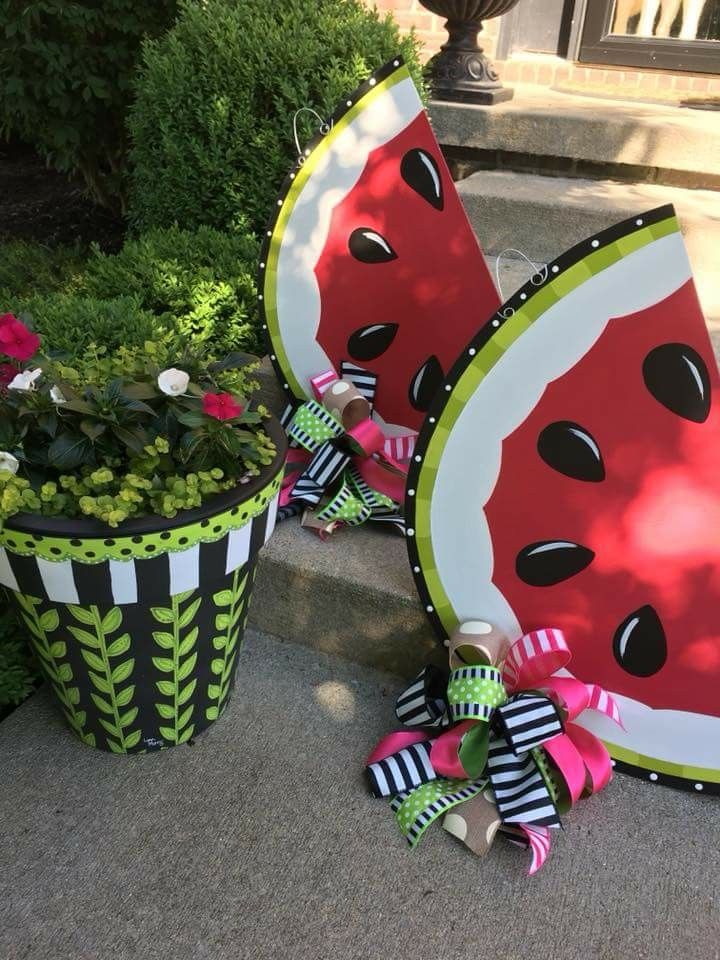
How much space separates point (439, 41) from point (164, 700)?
4289 mm

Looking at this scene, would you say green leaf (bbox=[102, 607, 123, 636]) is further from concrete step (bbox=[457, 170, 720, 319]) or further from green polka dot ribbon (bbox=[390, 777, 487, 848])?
concrete step (bbox=[457, 170, 720, 319])

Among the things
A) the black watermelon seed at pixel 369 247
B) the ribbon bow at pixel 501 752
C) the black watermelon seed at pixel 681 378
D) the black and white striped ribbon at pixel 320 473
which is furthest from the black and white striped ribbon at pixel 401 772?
the black watermelon seed at pixel 369 247

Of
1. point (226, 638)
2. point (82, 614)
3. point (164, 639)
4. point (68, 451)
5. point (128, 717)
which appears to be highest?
point (68, 451)

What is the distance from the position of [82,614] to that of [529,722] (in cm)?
90

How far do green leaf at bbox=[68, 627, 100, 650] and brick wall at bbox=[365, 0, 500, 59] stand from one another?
165 inches

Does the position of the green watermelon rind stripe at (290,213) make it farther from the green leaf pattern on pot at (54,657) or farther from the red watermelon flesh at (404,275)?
the green leaf pattern on pot at (54,657)

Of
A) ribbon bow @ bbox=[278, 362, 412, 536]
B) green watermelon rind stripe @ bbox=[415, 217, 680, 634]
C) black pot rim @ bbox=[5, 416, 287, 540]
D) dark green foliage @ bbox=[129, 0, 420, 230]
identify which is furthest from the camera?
dark green foliage @ bbox=[129, 0, 420, 230]

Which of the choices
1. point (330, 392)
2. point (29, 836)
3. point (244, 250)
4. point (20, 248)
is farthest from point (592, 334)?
point (20, 248)

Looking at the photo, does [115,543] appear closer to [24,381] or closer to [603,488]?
[24,381]

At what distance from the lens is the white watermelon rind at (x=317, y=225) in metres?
2.25

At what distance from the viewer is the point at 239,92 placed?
130 inches

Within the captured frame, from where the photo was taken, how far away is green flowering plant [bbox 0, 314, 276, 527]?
4.90 feet

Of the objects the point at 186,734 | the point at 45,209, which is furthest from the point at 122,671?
the point at 45,209

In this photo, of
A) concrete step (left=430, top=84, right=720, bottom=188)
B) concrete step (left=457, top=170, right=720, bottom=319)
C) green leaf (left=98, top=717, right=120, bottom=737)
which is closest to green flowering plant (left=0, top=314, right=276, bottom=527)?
green leaf (left=98, top=717, right=120, bottom=737)
